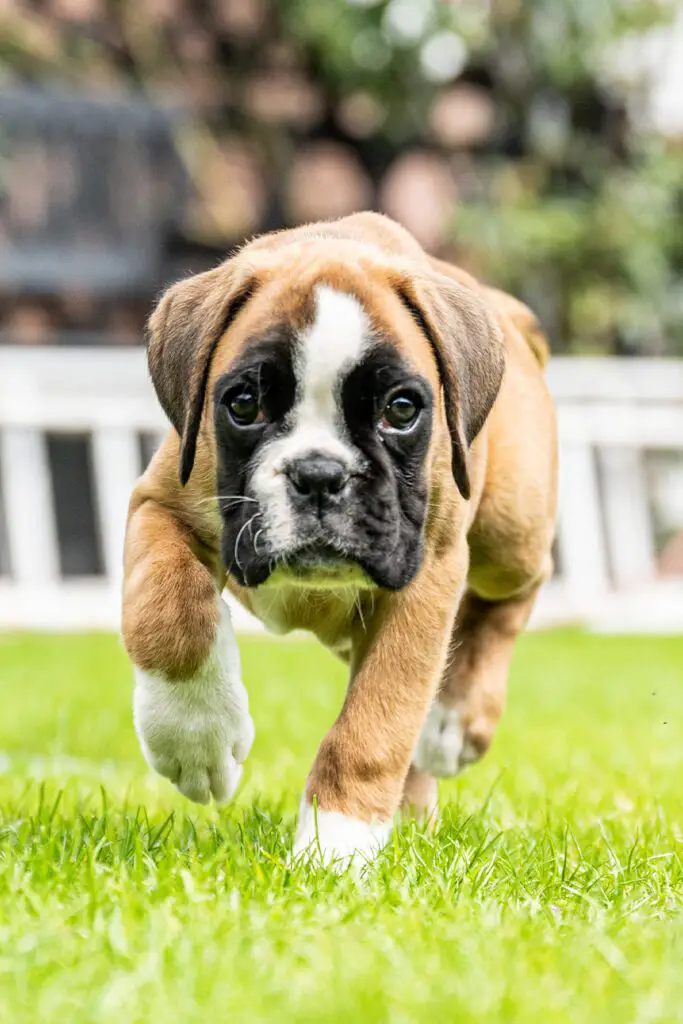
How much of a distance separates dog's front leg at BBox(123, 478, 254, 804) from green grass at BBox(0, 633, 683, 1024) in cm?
16

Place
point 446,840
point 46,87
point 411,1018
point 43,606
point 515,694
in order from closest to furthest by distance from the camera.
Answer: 1. point 411,1018
2. point 446,840
3. point 515,694
4. point 43,606
5. point 46,87

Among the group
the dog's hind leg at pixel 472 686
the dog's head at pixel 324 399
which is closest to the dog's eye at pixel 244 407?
the dog's head at pixel 324 399

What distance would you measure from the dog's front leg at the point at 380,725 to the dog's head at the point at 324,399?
140 millimetres

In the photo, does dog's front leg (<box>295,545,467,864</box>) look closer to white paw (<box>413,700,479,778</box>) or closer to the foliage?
white paw (<box>413,700,479,778</box>)

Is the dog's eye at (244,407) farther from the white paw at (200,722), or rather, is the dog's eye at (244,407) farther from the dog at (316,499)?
the white paw at (200,722)

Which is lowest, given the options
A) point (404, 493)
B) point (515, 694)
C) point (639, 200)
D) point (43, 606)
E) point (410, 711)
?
point (43, 606)

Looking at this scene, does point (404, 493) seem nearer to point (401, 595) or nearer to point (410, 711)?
point (401, 595)

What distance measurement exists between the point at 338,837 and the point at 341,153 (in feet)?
49.2

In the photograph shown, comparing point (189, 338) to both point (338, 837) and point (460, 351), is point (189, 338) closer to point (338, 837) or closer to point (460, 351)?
point (460, 351)

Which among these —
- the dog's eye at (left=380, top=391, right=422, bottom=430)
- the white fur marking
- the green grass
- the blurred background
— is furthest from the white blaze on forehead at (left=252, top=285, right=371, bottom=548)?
the blurred background

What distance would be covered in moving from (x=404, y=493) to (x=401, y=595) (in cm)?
25

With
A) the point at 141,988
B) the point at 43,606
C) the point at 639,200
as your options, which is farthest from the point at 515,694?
the point at 639,200

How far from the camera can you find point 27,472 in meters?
11.3

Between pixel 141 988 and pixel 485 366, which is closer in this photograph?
pixel 141 988
